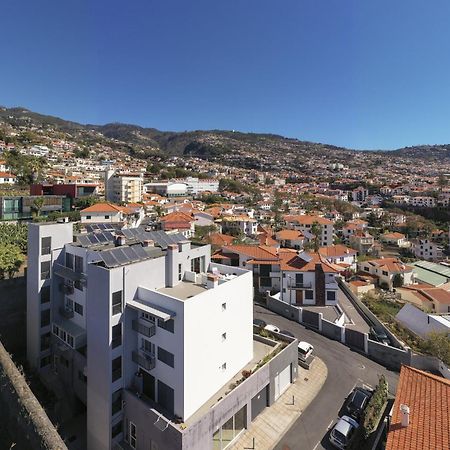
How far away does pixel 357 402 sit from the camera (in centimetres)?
1574

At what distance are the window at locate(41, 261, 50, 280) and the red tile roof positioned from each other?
59.6 ft

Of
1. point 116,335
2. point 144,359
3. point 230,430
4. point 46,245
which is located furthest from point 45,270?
point 230,430

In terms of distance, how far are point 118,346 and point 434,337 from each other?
72.1 feet

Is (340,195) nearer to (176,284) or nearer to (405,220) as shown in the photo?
(405,220)

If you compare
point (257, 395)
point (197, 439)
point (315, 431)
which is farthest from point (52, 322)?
point (315, 431)

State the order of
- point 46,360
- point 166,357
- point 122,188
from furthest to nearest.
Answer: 1. point 122,188
2. point 46,360
3. point 166,357

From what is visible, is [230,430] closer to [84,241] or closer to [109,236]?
[109,236]

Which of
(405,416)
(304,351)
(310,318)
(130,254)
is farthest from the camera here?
(310,318)

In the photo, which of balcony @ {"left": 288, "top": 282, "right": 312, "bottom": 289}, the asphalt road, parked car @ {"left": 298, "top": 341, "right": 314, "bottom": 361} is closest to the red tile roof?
the asphalt road

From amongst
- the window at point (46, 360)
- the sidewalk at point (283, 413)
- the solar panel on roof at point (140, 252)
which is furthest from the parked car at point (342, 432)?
the window at point (46, 360)

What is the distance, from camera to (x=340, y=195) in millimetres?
133875

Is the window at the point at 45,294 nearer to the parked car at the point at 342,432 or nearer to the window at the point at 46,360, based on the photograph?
the window at the point at 46,360

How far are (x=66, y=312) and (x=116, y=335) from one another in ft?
19.9

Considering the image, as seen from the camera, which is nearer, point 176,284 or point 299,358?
point 176,284
